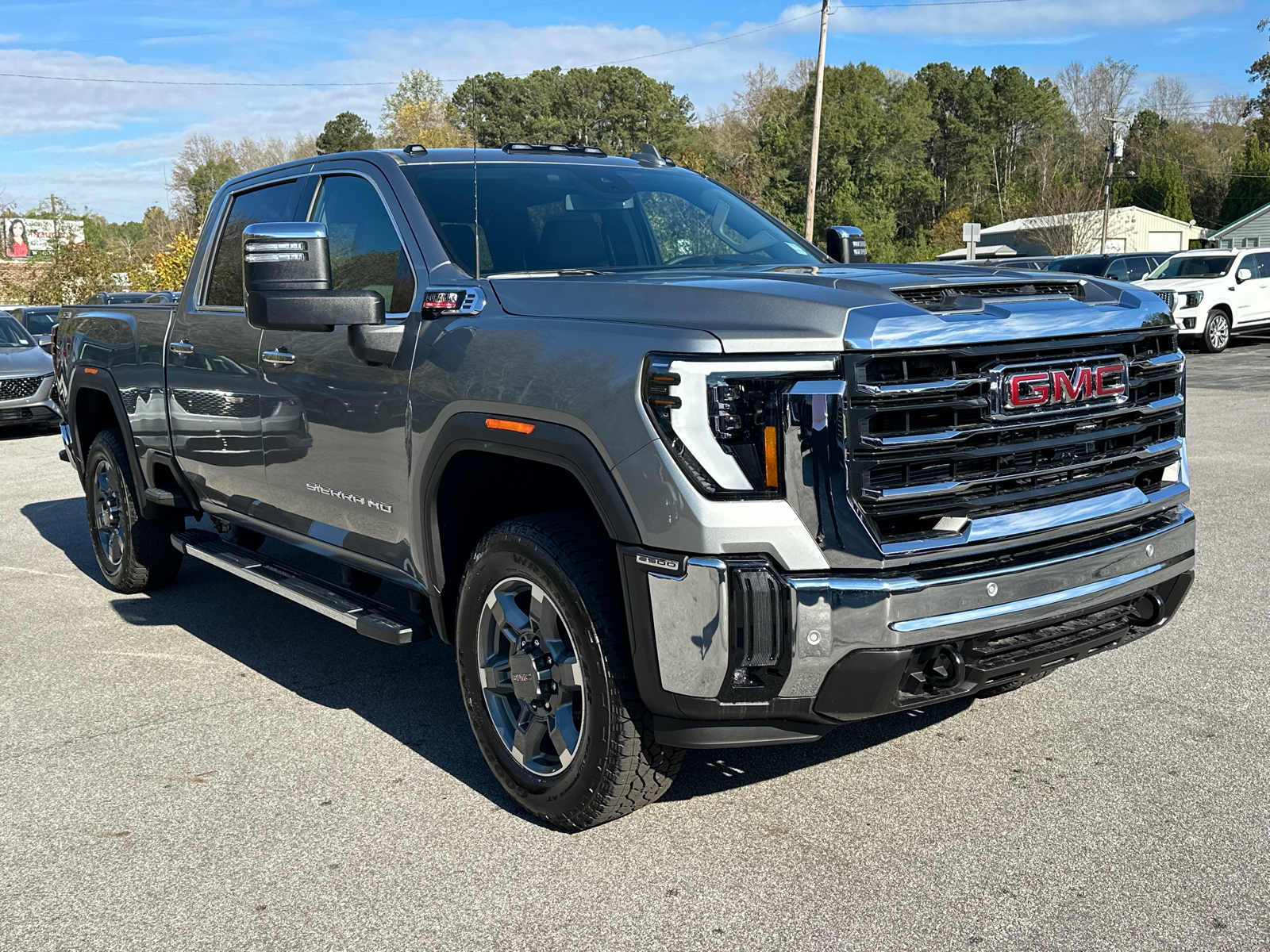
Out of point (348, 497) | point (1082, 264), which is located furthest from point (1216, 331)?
point (348, 497)

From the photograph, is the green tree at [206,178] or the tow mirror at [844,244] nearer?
the tow mirror at [844,244]

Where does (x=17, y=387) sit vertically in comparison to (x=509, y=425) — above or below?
below

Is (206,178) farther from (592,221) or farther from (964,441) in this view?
(964,441)

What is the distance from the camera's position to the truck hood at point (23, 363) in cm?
1520

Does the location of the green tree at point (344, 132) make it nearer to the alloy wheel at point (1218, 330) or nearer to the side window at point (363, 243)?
the alloy wheel at point (1218, 330)

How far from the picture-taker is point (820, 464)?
2969 millimetres

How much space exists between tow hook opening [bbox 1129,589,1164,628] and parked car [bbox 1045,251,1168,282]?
813 inches

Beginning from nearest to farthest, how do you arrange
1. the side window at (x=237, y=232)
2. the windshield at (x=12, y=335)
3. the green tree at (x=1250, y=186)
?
1. the side window at (x=237, y=232)
2. the windshield at (x=12, y=335)
3. the green tree at (x=1250, y=186)

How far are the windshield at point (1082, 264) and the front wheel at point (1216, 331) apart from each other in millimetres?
2376

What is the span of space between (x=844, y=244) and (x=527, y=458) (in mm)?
2477

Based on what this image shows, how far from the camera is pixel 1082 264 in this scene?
2378 cm

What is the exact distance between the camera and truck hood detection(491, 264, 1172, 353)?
2984mm

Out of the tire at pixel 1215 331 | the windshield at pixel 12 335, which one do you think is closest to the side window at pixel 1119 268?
the tire at pixel 1215 331

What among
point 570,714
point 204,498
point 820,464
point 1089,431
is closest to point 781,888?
point 570,714
